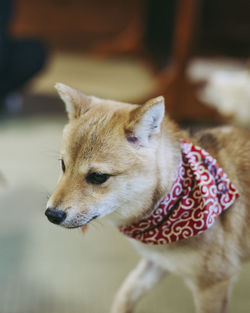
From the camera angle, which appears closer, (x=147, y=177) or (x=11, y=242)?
(x=147, y=177)

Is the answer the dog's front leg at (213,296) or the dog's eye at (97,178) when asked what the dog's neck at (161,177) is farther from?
the dog's front leg at (213,296)

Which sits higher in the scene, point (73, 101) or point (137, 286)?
point (73, 101)

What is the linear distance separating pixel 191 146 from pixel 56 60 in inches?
132

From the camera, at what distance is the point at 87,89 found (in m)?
3.47

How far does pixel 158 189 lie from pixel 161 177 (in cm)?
4

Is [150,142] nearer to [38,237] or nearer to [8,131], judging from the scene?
[38,237]

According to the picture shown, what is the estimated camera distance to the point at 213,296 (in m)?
1.17

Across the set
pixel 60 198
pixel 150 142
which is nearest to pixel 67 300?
pixel 60 198

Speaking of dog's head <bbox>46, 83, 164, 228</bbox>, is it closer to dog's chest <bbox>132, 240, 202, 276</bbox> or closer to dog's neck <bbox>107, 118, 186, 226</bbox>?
dog's neck <bbox>107, 118, 186, 226</bbox>

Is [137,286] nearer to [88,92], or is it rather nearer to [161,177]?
[161,177]

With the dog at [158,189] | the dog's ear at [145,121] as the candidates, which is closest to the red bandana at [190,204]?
the dog at [158,189]

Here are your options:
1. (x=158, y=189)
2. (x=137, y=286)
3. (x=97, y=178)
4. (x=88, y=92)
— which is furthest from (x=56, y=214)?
(x=88, y=92)

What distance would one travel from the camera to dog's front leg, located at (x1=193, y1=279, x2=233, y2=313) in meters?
1.16

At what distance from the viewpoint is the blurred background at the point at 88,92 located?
5.10ft
